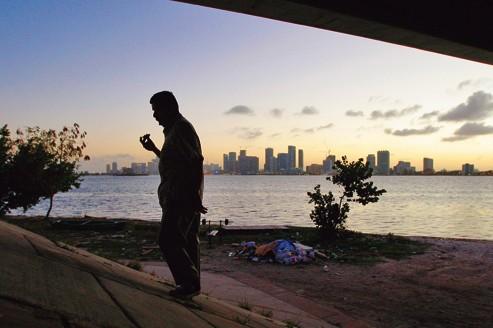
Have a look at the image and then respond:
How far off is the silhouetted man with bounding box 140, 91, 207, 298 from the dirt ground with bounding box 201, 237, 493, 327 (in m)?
3.74

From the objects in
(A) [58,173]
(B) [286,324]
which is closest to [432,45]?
(B) [286,324]

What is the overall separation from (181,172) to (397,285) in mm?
7513

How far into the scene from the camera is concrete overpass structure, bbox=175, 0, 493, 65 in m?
5.07

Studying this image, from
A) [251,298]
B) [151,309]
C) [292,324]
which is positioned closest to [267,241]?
[251,298]

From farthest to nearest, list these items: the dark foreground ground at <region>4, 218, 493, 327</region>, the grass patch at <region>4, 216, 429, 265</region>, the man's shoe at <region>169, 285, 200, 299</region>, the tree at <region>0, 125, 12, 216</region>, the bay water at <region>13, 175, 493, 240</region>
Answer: the bay water at <region>13, 175, 493, 240</region>, the tree at <region>0, 125, 12, 216</region>, the grass patch at <region>4, 216, 429, 265</region>, the dark foreground ground at <region>4, 218, 493, 327</region>, the man's shoe at <region>169, 285, 200, 299</region>

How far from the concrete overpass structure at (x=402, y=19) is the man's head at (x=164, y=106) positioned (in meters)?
1.03

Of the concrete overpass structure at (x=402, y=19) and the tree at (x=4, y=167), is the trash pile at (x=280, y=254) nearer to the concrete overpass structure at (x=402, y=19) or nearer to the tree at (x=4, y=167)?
the concrete overpass structure at (x=402, y=19)

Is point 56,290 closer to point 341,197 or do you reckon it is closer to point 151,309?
point 151,309

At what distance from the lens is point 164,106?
5055 mm

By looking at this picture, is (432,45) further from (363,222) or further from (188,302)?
(363,222)

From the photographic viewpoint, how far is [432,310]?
8.41 metres

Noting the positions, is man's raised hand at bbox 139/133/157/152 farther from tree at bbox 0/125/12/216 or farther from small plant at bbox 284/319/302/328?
tree at bbox 0/125/12/216

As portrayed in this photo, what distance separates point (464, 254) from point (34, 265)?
48.5 ft

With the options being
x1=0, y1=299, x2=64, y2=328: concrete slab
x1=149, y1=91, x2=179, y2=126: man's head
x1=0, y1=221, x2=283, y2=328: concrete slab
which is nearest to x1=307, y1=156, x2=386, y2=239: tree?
x1=0, y1=221, x2=283, y2=328: concrete slab
